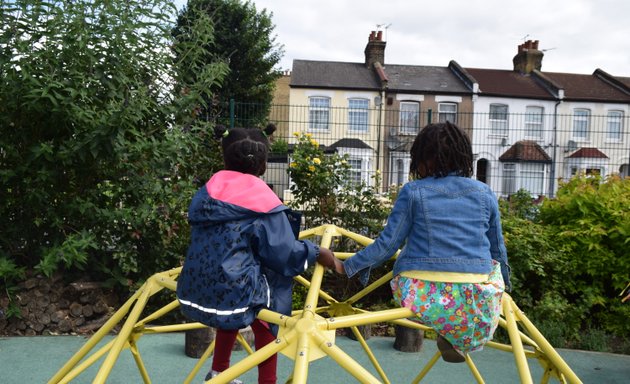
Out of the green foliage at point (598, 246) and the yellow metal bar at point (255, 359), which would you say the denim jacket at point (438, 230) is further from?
the green foliage at point (598, 246)

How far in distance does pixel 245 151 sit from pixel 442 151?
772mm

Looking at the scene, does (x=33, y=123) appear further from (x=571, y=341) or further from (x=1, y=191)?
(x=571, y=341)

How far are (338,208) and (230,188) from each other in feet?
12.1

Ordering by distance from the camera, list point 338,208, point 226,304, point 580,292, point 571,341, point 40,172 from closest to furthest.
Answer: point 226,304
point 40,172
point 571,341
point 580,292
point 338,208

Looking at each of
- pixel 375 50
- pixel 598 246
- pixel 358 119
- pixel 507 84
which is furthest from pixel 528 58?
pixel 598 246

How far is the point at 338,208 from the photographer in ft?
18.8

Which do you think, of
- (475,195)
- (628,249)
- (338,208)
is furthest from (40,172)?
(628,249)

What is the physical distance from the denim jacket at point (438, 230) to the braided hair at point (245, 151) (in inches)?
22.2

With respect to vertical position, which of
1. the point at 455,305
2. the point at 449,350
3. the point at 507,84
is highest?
the point at 507,84

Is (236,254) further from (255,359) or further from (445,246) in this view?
(445,246)

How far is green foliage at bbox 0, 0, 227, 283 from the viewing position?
167 inches

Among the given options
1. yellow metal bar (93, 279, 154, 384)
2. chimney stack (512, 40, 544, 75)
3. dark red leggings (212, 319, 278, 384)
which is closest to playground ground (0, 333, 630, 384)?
dark red leggings (212, 319, 278, 384)

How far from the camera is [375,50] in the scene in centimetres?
2617

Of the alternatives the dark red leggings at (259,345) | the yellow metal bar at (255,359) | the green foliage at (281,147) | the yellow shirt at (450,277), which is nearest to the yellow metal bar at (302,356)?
the yellow metal bar at (255,359)
